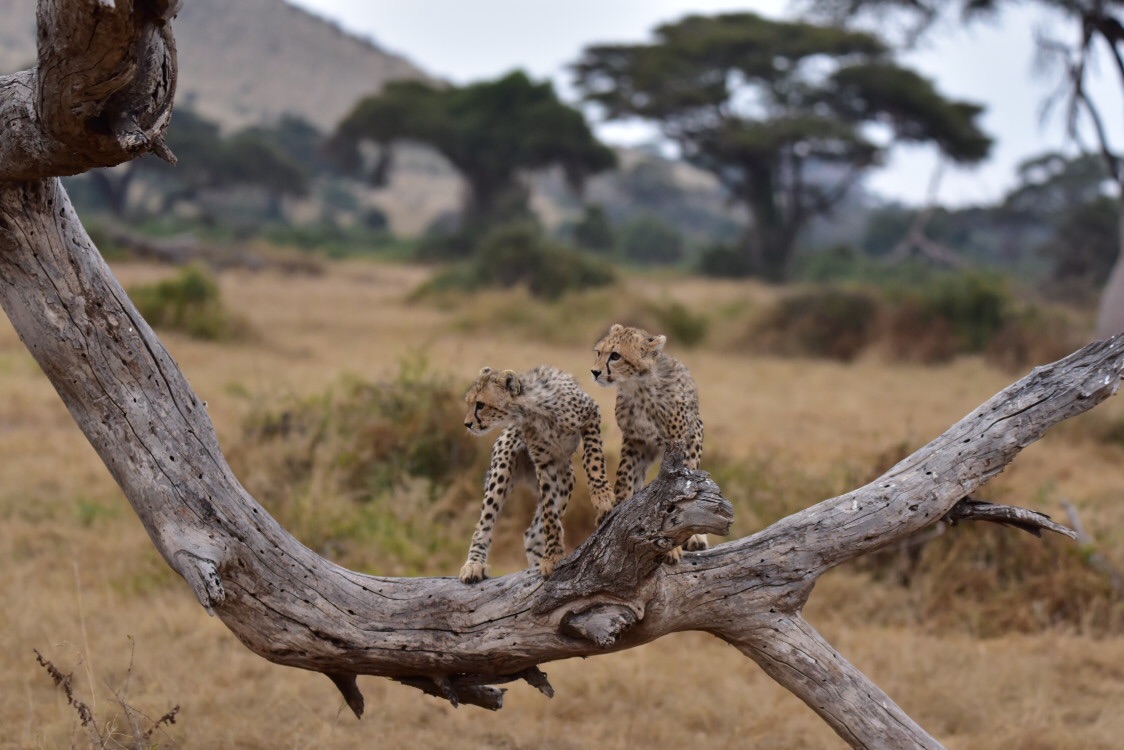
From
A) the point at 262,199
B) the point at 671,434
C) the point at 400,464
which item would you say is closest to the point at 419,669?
the point at 671,434

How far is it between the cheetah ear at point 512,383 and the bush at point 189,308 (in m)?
9.27

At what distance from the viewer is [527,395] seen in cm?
298

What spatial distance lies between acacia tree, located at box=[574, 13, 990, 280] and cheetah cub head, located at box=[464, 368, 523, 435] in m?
21.1

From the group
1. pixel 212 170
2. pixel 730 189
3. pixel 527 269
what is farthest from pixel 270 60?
pixel 527 269

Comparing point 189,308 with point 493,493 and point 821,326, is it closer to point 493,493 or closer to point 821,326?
point 821,326

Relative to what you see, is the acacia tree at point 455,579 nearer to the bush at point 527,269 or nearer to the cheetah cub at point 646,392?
the cheetah cub at point 646,392

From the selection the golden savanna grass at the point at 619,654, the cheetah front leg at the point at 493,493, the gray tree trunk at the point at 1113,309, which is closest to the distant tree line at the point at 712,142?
the gray tree trunk at the point at 1113,309

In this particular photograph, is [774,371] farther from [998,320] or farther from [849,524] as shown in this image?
[849,524]

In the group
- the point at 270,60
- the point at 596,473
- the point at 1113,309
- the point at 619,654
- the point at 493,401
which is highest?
the point at 270,60

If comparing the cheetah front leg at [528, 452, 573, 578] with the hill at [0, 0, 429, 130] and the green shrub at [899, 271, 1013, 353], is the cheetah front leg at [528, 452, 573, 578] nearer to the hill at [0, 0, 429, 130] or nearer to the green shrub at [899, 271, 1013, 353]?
the green shrub at [899, 271, 1013, 353]

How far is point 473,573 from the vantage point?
3.06 meters

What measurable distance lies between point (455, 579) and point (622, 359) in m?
0.78

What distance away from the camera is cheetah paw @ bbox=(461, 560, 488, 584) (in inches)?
120

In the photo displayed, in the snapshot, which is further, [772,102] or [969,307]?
[772,102]
